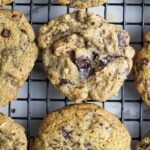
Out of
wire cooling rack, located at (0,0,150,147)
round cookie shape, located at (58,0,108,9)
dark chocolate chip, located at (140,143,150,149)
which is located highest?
round cookie shape, located at (58,0,108,9)

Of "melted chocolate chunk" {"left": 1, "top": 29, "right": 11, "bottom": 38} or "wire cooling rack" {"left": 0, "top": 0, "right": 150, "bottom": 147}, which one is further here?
"wire cooling rack" {"left": 0, "top": 0, "right": 150, "bottom": 147}

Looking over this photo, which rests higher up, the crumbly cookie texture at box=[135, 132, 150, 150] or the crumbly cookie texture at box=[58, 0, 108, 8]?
the crumbly cookie texture at box=[58, 0, 108, 8]

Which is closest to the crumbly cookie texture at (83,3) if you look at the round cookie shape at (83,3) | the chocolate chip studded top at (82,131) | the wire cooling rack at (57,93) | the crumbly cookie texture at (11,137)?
the round cookie shape at (83,3)

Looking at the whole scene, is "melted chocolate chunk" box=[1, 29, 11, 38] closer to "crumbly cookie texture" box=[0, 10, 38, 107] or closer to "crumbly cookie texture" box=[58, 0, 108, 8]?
"crumbly cookie texture" box=[0, 10, 38, 107]

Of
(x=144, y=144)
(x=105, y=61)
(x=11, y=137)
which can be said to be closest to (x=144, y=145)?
(x=144, y=144)

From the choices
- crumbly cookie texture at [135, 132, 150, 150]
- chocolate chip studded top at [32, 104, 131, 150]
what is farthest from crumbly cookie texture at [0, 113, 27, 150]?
crumbly cookie texture at [135, 132, 150, 150]

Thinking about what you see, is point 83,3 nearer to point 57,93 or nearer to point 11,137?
point 57,93

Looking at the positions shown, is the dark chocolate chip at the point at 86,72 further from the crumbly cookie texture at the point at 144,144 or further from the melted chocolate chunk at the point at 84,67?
the crumbly cookie texture at the point at 144,144
